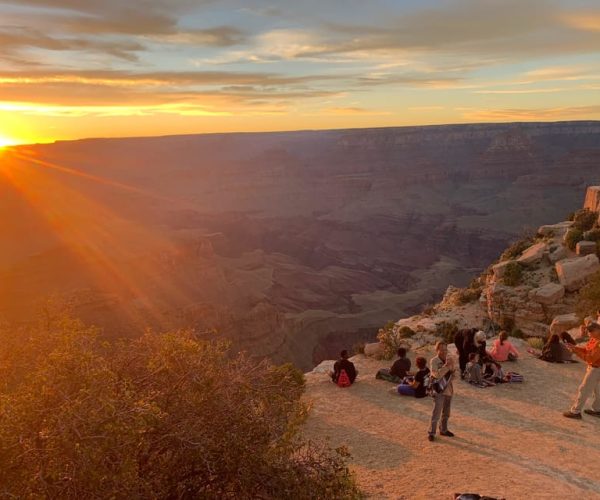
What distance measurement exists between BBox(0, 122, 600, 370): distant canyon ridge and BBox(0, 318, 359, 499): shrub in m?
4.10

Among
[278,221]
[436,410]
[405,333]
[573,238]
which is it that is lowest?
[278,221]

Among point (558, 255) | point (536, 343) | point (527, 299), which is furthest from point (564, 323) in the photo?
point (558, 255)

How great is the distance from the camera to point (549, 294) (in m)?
21.0

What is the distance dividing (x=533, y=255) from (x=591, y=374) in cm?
1378

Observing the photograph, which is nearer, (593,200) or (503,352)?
(503,352)

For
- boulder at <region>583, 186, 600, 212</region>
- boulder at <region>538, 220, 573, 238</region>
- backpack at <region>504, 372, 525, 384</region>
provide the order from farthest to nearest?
1. boulder at <region>538, 220, 573, 238</region>
2. boulder at <region>583, 186, 600, 212</region>
3. backpack at <region>504, 372, 525, 384</region>

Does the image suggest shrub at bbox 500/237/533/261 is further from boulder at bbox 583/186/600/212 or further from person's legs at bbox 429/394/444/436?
person's legs at bbox 429/394/444/436

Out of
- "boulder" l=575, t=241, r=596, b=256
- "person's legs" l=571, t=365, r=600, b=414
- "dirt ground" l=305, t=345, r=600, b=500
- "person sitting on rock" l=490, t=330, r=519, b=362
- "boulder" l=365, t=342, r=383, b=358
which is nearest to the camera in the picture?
"dirt ground" l=305, t=345, r=600, b=500

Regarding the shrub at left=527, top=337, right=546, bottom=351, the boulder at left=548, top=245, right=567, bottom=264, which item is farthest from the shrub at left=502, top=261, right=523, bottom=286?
the shrub at left=527, top=337, right=546, bottom=351

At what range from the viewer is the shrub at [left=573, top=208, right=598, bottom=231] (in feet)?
82.0

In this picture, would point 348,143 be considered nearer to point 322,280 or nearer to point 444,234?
point 444,234

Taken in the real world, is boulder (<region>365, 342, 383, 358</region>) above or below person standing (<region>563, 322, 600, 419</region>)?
below

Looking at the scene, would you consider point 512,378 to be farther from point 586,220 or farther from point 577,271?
point 586,220

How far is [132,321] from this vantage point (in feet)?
128
